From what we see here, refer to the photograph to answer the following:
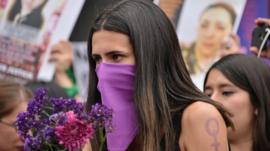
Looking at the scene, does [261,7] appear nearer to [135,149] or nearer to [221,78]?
[221,78]

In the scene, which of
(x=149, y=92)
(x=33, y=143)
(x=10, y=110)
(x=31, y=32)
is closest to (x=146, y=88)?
(x=149, y=92)

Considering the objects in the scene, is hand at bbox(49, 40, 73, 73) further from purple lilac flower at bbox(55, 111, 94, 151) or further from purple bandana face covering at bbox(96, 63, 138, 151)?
purple lilac flower at bbox(55, 111, 94, 151)

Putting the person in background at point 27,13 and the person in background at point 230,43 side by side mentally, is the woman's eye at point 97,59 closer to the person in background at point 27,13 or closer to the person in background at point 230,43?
the person in background at point 230,43

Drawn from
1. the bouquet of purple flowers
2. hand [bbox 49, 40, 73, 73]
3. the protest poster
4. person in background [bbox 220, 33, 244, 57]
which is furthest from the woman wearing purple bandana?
hand [bbox 49, 40, 73, 73]

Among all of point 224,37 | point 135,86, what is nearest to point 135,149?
point 135,86

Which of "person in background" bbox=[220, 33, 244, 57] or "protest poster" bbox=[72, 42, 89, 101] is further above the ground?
"person in background" bbox=[220, 33, 244, 57]

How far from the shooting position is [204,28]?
16.3 ft

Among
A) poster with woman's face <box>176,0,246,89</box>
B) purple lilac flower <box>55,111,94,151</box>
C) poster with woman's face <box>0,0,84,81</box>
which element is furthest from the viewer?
poster with woman's face <box>0,0,84,81</box>

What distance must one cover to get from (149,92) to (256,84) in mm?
1047

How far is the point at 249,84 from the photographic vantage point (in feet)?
10.5

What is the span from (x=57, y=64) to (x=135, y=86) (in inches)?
129

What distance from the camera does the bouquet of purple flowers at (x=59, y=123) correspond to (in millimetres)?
1897

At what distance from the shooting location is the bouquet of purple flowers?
190 centimetres

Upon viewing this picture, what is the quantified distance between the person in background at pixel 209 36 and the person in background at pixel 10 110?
1.87 m
